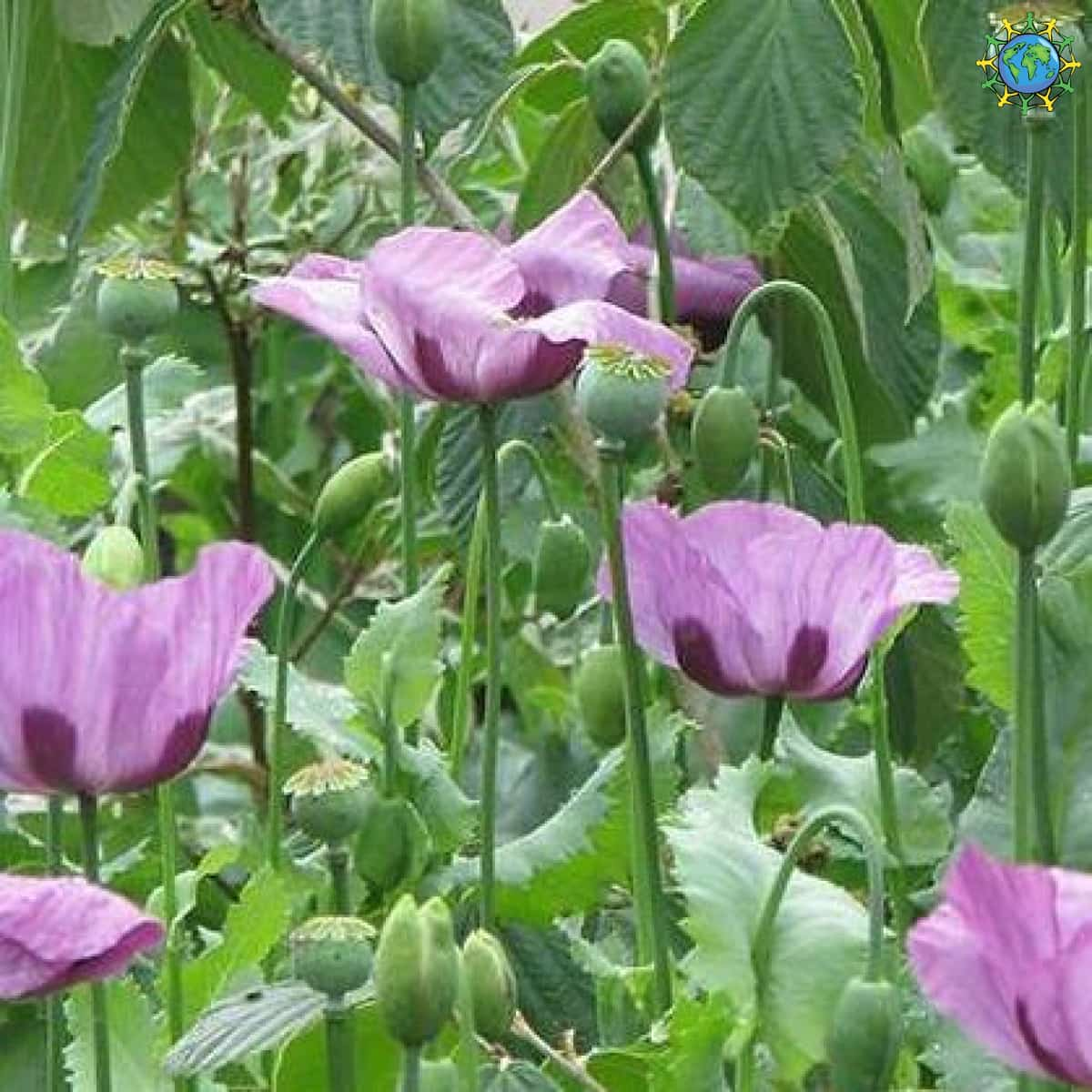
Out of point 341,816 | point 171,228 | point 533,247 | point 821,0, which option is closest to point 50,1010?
point 341,816

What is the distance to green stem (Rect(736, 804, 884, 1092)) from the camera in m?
0.58

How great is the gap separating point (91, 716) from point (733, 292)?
0.40m

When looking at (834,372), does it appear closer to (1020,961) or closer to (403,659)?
(403,659)

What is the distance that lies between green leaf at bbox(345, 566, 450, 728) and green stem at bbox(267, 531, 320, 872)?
2cm

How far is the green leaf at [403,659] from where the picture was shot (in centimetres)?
73

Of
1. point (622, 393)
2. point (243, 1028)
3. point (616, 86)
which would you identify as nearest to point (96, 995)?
point (243, 1028)

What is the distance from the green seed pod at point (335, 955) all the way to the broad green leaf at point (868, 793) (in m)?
0.18

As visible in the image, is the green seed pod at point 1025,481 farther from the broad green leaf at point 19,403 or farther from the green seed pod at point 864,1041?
the broad green leaf at point 19,403

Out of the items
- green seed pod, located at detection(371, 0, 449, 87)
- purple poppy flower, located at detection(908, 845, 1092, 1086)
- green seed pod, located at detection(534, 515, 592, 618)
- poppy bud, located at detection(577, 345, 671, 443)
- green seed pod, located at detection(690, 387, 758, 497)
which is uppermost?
green seed pod, located at detection(371, 0, 449, 87)

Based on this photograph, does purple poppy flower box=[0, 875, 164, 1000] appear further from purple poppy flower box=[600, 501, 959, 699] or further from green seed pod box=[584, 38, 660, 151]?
green seed pod box=[584, 38, 660, 151]

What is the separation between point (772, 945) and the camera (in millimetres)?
640

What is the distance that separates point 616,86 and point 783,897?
8.6 inches

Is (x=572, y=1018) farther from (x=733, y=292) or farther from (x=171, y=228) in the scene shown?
(x=171, y=228)

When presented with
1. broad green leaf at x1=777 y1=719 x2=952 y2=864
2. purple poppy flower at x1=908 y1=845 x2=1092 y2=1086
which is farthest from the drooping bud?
purple poppy flower at x1=908 y1=845 x2=1092 y2=1086
